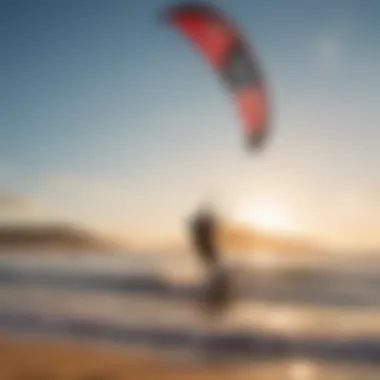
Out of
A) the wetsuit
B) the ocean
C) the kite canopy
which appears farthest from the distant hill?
the kite canopy

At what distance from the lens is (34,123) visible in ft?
6.04

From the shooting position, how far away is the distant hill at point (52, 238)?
1775 mm

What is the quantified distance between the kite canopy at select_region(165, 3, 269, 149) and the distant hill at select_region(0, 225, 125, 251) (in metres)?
0.52

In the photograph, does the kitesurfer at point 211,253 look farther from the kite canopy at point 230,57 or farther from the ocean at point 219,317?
the kite canopy at point 230,57

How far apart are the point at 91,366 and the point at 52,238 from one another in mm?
395

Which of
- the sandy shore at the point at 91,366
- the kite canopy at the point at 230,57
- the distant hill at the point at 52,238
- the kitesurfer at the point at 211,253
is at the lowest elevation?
the sandy shore at the point at 91,366

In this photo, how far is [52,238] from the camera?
183 cm

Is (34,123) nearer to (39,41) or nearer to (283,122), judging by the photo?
(39,41)

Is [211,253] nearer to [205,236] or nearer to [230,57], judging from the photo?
[205,236]

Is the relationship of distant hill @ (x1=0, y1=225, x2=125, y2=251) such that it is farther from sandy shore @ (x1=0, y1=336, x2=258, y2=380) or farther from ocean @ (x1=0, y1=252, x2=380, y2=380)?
sandy shore @ (x1=0, y1=336, x2=258, y2=380)

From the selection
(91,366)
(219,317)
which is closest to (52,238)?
(91,366)

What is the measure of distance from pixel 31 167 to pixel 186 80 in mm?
530

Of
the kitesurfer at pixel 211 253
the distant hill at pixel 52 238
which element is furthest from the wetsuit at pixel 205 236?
the distant hill at pixel 52 238

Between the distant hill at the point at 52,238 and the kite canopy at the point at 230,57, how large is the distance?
20.7 inches
